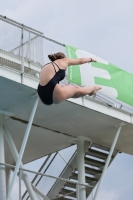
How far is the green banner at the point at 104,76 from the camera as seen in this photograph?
18.0 meters

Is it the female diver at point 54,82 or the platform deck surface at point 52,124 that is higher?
the platform deck surface at point 52,124

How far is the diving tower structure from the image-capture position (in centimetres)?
1730

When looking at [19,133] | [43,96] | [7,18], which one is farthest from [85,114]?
[43,96]

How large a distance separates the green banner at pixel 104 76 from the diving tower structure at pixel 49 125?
14.2 inches

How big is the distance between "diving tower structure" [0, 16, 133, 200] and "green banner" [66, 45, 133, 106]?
0.36 meters

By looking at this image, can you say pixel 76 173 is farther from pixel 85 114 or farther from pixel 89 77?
pixel 89 77

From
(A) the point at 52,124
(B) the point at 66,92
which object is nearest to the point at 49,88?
(B) the point at 66,92

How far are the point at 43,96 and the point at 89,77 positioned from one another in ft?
27.5

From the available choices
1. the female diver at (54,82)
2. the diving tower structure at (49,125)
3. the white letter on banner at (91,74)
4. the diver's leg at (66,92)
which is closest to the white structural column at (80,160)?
the diving tower structure at (49,125)

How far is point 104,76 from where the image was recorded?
18812 mm

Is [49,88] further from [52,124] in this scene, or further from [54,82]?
[52,124]

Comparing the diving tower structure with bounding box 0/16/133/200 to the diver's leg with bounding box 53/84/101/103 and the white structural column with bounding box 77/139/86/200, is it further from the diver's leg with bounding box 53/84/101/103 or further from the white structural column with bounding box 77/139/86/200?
the diver's leg with bounding box 53/84/101/103

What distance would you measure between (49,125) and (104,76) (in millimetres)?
3064

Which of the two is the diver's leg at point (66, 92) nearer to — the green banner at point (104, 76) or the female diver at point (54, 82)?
the female diver at point (54, 82)
